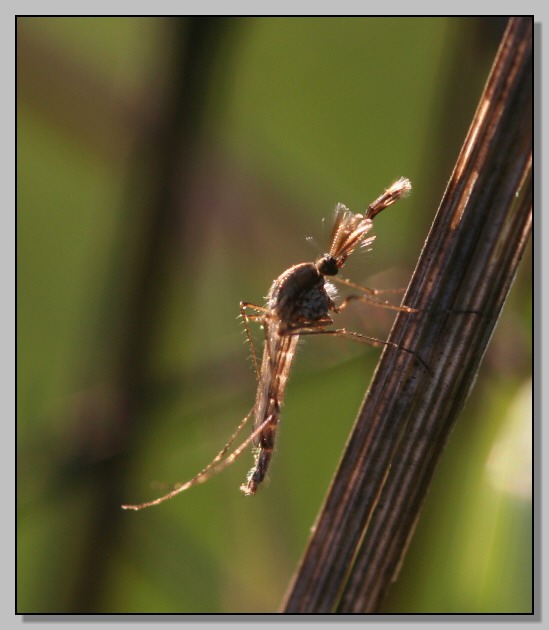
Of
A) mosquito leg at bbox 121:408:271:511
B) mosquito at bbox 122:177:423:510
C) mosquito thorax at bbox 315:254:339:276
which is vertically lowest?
mosquito leg at bbox 121:408:271:511

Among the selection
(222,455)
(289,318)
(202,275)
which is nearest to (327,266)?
(289,318)

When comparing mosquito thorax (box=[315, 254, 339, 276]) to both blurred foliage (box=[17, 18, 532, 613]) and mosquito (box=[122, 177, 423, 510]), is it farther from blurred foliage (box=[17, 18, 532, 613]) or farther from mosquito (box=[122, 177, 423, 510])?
blurred foliage (box=[17, 18, 532, 613])

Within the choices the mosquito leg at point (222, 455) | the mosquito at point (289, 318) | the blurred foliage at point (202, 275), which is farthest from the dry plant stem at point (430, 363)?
the blurred foliage at point (202, 275)

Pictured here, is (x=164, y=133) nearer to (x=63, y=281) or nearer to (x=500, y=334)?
(x=63, y=281)

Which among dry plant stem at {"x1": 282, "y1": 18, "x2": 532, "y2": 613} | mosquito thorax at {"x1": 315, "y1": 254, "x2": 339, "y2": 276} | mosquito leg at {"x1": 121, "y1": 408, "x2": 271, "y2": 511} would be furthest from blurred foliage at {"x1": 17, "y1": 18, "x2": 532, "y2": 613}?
dry plant stem at {"x1": 282, "y1": 18, "x2": 532, "y2": 613}

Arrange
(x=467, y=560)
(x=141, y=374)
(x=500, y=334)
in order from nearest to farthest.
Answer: (x=467, y=560) < (x=500, y=334) < (x=141, y=374)

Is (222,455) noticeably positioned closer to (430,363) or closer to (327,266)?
(327,266)

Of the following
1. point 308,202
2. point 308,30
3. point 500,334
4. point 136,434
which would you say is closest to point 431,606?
point 500,334
